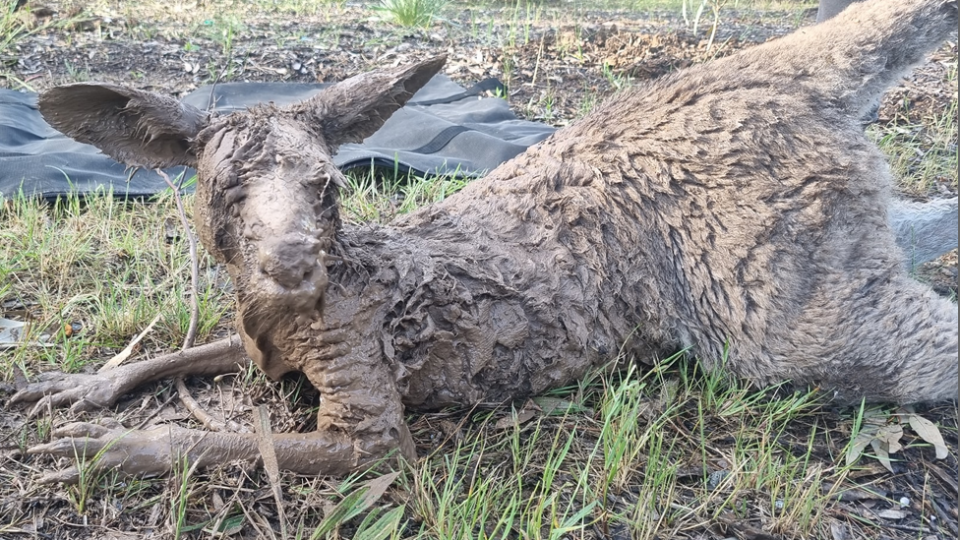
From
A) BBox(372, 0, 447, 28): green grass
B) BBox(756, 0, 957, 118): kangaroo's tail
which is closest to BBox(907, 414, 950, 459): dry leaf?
BBox(756, 0, 957, 118): kangaroo's tail

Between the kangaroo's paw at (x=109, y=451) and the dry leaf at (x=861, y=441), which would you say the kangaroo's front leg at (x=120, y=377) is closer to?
the kangaroo's paw at (x=109, y=451)

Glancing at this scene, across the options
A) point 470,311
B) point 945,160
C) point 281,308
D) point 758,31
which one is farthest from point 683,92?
point 758,31

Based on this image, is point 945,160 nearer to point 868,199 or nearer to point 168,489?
point 868,199

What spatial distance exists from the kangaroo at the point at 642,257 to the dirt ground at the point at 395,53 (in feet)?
6.55

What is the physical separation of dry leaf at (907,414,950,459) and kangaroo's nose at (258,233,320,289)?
219 centimetres

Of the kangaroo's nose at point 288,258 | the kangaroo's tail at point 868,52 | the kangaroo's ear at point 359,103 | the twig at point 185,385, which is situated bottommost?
the twig at point 185,385

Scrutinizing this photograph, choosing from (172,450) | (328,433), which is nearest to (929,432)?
(328,433)

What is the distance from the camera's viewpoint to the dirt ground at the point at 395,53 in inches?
219

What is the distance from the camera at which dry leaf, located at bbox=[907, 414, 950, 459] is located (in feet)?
8.86

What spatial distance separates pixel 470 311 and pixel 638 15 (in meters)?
6.31

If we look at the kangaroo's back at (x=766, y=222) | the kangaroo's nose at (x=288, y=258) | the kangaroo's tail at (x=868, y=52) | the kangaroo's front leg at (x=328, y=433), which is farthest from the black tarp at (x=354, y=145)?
the kangaroo's nose at (x=288, y=258)

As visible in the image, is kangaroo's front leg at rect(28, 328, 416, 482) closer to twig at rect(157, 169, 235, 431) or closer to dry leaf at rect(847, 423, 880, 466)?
twig at rect(157, 169, 235, 431)

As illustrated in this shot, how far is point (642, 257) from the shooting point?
2809mm

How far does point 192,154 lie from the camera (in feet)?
7.57
